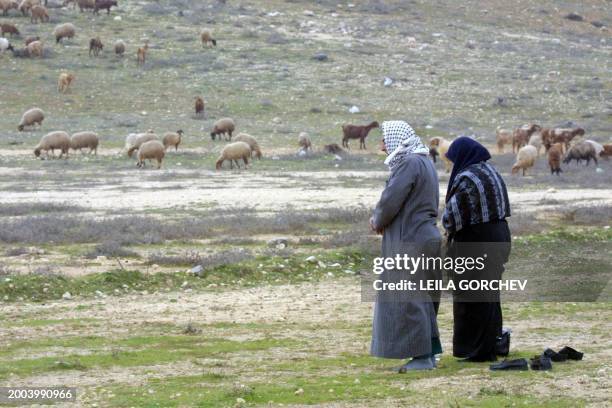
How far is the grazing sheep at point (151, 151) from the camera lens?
26891 millimetres

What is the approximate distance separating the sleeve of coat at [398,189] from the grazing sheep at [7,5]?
139 feet

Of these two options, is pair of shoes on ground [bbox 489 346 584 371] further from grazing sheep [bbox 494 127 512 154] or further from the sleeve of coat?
grazing sheep [bbox 494 127 512 154]

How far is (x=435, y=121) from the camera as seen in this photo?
117 feet

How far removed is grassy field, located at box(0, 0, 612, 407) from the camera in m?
8.29

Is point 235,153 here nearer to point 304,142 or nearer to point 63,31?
point 304,142

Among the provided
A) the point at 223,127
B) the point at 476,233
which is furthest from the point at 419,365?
the point at 223,127

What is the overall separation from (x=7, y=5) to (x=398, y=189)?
1684 inches

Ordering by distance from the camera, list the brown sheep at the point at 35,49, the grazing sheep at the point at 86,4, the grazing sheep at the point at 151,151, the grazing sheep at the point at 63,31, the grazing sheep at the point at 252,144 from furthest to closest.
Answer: the grazing sheep at the point at 86,4 < the grazing sheep at the point at 63,31 < the brown sheep at the point at 35,49 < the grazing sheep at the point at 252,144 < the grazing sheep at the point at 151,151

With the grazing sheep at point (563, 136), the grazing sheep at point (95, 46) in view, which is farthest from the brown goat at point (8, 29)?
the grazing sheep at point (563, 136)

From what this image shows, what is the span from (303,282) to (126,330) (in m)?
3.43

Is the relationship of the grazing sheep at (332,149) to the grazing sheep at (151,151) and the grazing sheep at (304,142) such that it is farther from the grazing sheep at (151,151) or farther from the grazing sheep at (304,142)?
the grazing sheep at (151,151)

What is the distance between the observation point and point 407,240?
26.5 ft

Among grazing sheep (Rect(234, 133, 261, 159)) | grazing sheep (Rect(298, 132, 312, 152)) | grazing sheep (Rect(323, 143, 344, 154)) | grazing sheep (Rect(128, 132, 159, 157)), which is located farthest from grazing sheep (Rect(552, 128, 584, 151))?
grazing sheep (Rect(128, 132, 159, 157))

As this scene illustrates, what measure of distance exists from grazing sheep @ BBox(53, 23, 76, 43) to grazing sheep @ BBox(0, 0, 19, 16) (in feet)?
15.8
